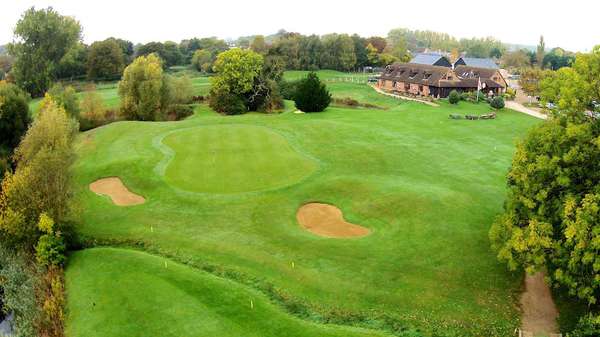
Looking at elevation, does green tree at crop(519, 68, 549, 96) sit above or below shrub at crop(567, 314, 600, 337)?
above

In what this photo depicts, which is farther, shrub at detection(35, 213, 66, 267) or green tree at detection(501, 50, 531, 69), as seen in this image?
green tree at detection(501, 50, 531, 69)

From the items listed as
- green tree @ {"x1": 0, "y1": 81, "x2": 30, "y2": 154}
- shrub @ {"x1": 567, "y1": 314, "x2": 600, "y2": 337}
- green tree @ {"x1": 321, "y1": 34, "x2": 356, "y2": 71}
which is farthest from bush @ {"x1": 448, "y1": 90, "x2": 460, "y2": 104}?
green tree @ {"x1": 321, "y1": 34, "x2": 356, "y2": 71}

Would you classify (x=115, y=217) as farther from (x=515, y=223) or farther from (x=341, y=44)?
(x=341, y=44)

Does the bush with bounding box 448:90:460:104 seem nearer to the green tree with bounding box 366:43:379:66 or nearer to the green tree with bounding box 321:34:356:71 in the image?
the green tree with bounding box 321:34:356:71

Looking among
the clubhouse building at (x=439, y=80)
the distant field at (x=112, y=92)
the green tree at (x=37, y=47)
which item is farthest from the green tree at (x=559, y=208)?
the green tree at (x=37, y=47)

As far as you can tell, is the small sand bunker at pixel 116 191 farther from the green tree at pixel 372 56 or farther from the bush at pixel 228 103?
the green tree at pixel 372 56

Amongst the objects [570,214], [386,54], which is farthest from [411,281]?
[386,54]
